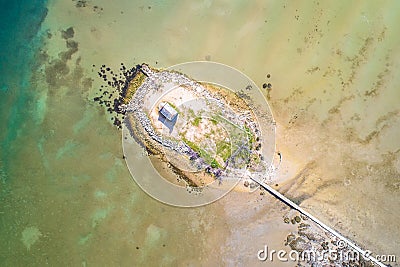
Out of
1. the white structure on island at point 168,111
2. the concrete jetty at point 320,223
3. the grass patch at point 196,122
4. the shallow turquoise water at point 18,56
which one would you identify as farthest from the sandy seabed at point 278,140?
the grass patch at point 196,122

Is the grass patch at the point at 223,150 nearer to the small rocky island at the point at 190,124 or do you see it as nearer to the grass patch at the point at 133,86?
the small rocky island at the point at 190,124

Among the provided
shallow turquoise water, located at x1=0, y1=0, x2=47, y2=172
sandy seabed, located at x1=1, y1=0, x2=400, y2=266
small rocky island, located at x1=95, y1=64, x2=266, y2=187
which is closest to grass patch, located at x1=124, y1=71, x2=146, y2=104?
small rocky island, located at x1=95, y1=64, x2=266, y2=187

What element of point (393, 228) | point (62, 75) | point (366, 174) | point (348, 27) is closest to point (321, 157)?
point (366, 174)

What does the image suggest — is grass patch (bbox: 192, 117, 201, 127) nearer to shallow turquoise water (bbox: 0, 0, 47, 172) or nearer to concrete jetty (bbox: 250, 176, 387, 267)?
concrete jetty (bbox: 250, 176, 387, 267)

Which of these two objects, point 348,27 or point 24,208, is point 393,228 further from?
point 24,208

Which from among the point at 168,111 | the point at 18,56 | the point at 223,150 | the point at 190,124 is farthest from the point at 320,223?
the point at 18,56

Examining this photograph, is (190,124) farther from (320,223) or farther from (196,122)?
(320,223)
